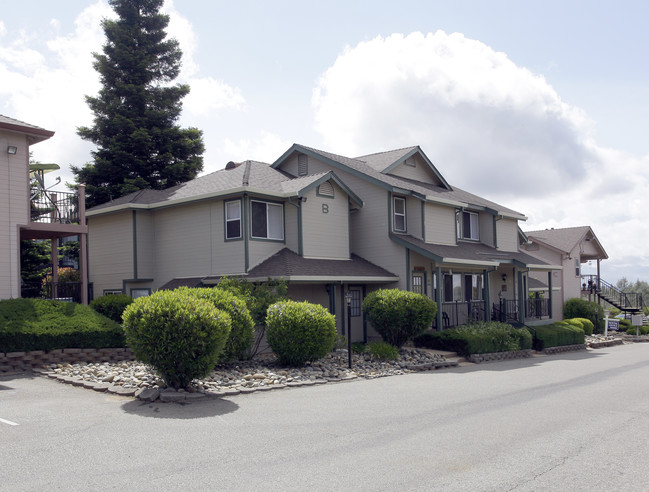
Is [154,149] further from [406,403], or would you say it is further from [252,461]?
[252,461]

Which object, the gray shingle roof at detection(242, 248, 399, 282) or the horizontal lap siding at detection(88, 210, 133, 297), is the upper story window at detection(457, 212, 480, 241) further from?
the horizontal lap siding at detection(88, 210, 133, 297)

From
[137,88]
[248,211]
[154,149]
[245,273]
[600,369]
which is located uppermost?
[137,88]

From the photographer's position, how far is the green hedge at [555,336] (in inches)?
944

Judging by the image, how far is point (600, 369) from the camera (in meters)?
17.9

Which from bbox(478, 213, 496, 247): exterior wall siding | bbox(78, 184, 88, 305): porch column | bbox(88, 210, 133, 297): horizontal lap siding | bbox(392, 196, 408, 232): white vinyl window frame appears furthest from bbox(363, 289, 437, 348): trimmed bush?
bbox(478, 213, 496, 247): exterior wall siding

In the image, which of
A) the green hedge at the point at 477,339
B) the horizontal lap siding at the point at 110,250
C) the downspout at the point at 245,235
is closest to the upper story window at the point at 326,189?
the downspout at the point at 245,235

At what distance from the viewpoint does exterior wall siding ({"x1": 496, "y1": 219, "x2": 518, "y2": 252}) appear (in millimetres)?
29984

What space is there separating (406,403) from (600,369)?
8949 mm

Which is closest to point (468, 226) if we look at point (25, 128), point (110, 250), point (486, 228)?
point (486, 228)

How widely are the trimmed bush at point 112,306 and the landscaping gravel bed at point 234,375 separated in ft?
15.0

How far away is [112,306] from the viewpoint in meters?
19.9

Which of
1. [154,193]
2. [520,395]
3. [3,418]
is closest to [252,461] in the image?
[3,418]

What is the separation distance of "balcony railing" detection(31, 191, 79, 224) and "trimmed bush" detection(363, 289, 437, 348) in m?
10.5

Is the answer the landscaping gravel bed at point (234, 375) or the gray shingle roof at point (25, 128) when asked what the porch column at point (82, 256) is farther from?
the landscaping gravel bed at point (234, 375)
